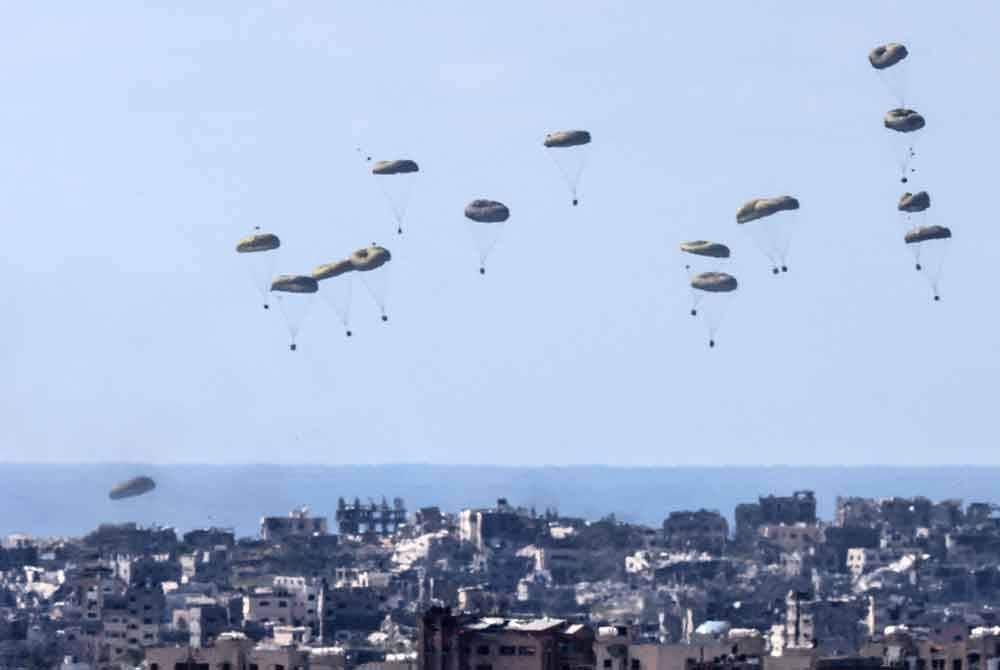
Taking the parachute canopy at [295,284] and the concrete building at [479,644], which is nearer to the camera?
the concrete building at [479,644]

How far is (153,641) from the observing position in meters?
168

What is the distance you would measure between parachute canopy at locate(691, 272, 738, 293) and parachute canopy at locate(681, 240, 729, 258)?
1.78 metres


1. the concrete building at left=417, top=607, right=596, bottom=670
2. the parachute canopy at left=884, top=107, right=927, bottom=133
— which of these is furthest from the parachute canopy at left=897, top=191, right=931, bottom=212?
the concrete building at left=417, top=607, right=596, bottom=670

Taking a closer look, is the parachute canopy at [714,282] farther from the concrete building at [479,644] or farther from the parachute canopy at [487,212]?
the concrete building at [479,644]

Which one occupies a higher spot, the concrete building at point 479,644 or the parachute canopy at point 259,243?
the parachute canopy at point 259,243

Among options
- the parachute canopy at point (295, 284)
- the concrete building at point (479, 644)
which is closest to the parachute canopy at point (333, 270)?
the parachute canopy at point (295, 284)

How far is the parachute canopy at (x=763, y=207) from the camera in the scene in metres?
134

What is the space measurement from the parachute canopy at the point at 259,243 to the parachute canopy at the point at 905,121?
20.9 metres

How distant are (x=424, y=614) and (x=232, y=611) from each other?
245 feet

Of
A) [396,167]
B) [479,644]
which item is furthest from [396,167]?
[479,644]

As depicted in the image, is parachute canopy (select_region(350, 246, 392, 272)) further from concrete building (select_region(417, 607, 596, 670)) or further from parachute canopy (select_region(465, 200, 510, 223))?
concrete building (select_region(417, 607, 596, 670))

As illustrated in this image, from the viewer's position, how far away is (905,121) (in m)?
132

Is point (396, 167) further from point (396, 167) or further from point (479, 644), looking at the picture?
point (479, 644)

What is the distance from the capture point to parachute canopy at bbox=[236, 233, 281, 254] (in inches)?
5443
